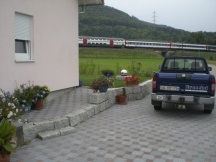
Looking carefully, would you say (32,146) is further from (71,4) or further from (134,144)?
(71,4)

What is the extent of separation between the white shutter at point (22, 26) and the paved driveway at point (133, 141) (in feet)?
9.98

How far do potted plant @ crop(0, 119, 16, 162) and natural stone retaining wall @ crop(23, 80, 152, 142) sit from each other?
1.05 meters

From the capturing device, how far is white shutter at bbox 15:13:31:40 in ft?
23.4

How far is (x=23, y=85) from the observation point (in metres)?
7.23

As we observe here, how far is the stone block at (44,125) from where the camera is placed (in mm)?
5777

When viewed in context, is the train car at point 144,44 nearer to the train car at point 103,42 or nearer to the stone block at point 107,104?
the train car at point 103,42

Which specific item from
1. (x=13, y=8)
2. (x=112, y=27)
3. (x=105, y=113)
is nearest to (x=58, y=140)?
(x=105, y=113)

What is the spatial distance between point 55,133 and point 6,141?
1.73 metres

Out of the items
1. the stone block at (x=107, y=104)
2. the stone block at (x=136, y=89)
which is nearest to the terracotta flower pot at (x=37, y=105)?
the stone block at (x=107, y=104)

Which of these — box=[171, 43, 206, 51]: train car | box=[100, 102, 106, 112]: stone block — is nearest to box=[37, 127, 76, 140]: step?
box=[100, 102, 106, 112]: stone block

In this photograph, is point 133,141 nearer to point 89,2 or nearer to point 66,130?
point 66,130

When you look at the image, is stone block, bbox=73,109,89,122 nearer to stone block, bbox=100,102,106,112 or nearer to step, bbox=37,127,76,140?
step, bbox=37,127,76,140

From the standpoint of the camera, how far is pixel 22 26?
24.2 ft

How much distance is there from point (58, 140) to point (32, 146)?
61 centimetres
